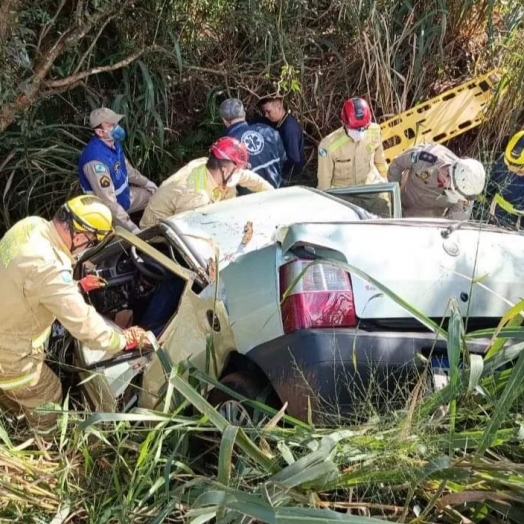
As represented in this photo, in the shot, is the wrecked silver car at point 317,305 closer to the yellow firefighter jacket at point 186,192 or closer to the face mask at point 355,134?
the yellow firefighter jacket at point 186,192

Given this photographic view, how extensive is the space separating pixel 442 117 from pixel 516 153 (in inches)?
51.7

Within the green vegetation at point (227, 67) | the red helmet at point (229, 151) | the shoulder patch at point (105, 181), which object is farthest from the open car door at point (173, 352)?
the green vegetation at point (227, 67)

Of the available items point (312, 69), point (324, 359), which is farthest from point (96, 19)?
point (324, 359)

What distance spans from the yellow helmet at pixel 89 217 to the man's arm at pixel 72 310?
220 millimetres

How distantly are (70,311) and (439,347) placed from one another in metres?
1.63

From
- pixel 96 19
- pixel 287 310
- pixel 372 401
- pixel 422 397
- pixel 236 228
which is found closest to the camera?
pixel 422 397

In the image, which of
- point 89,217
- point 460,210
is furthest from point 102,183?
point 460,210

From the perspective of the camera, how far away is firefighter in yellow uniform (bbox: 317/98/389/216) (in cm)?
527

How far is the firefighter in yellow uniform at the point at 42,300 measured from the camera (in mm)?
3090

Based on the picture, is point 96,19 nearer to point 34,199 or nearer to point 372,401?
point 34,199

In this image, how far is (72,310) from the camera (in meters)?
3.08

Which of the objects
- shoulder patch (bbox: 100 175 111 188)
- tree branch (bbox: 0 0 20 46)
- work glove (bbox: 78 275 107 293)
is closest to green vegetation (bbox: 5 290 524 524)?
work glove (bbox: 78 275 107 293)

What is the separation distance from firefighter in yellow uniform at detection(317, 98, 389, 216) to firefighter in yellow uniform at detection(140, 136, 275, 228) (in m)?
0.92

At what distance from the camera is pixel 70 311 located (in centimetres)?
308
